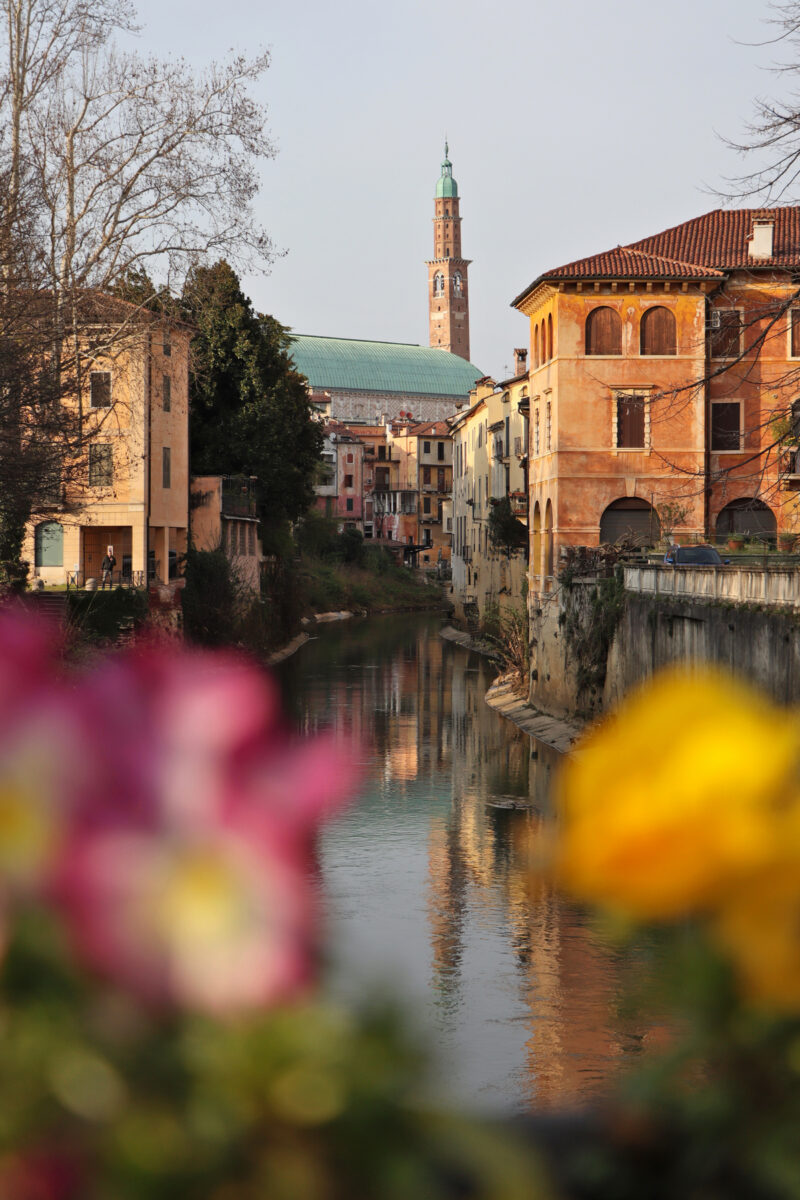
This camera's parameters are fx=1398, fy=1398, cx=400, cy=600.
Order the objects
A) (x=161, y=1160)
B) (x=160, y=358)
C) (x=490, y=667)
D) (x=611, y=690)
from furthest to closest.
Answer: (x=490, y=667), (x=160, y=358), (x=611, y=690), (x=161, y=1160)

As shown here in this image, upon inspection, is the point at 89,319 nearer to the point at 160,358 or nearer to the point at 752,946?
the point at 160,358

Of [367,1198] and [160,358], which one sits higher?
[160,358]

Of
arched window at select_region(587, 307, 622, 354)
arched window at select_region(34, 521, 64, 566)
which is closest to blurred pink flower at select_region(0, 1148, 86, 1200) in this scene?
arched window at select_region(587, 307, 622, 354)

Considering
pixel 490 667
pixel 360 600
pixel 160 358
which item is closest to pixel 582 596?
pixel 160 358

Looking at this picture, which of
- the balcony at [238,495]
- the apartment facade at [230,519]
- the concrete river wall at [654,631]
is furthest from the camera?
the balcony at [238,495]

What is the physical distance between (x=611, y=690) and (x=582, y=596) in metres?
4.02

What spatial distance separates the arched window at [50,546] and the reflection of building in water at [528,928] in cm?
1593

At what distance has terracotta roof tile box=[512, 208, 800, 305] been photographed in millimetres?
37594

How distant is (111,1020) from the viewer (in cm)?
91

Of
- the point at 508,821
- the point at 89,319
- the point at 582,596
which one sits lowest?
the point at 508,821

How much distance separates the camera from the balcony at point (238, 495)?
151ft

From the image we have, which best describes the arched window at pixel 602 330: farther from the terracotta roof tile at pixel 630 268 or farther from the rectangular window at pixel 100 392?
the rectangular window at pixel 100 392

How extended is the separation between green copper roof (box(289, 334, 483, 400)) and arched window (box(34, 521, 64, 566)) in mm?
115454

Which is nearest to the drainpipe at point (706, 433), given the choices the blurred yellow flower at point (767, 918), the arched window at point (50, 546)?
the arched window at point (50, 546)
